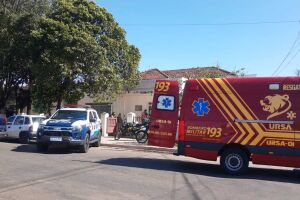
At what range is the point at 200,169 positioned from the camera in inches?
557

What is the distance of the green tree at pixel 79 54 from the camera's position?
87.0 ft

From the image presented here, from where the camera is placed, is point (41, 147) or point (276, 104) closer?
point (276, 104)

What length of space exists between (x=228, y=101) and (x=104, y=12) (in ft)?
58.3

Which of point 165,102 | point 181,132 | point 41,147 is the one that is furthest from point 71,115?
point 181,132

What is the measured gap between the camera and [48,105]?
31.7 m

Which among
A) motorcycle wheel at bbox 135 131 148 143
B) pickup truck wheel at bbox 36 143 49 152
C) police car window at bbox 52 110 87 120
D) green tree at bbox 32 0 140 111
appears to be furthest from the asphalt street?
green tree at bbox 32 0 140 111

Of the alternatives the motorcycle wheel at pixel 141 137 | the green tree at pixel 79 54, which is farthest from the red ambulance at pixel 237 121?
the green tree at pixel 79 54

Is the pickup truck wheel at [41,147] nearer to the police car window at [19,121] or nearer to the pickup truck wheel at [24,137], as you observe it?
the pickup truck wheel at [24,137]

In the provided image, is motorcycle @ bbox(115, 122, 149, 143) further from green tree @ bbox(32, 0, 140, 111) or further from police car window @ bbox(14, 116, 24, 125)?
police car window @ bbox(14, 116, 24, 125)

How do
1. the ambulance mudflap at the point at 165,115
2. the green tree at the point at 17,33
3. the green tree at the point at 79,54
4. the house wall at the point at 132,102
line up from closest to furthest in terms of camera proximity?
1. the ambulance mudflap at the point at 165,115
2. the green tree at the point at 79,54
3. the green tree at the point at 17,33
4. the house wall at the point at 132,102

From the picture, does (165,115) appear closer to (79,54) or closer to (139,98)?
(79,54)

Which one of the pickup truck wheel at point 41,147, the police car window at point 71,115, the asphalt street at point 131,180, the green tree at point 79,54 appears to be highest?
the green tree at point 79,54

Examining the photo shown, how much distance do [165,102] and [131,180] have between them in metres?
3.81

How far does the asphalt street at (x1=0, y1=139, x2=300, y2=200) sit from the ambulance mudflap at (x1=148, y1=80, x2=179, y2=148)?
0.87m
